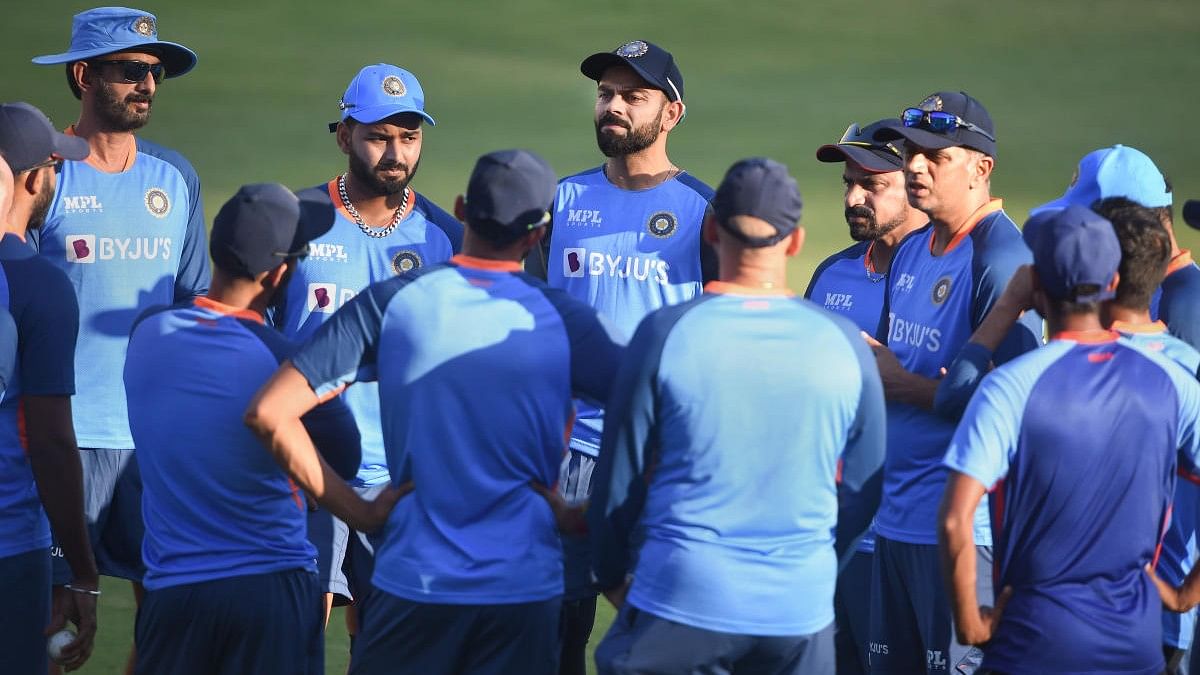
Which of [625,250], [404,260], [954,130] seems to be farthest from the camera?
[404,260]

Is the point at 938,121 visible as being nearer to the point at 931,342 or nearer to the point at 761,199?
the point at 931,342

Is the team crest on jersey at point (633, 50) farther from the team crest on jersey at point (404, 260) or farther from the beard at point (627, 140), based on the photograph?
the team crest on jersey at point (404, 260)

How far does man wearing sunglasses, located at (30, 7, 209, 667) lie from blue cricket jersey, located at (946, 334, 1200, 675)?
2365mm

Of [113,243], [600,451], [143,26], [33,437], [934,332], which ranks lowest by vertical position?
[33,437]

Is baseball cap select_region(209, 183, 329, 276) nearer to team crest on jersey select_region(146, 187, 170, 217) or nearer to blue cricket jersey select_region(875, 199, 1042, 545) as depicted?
team crest on jersey select_region(146, 187, 170, 217)

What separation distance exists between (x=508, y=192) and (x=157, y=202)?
1.69 m

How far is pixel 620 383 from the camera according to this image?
2453 millimetres

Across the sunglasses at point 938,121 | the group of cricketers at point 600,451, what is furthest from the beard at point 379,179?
the sunglasses at point 938,121

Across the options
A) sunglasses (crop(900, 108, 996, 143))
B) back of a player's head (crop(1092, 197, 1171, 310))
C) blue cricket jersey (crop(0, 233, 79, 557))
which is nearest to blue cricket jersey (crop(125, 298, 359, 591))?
blue cricket jersey (crop(0, 233, 79, 557))

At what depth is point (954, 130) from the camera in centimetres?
353

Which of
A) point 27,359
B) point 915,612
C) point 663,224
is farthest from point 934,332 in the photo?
point 27,359

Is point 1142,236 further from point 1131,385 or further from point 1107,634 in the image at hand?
point 1107,634

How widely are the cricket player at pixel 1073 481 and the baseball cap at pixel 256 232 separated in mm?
1309

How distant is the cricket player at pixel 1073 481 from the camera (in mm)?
2461
